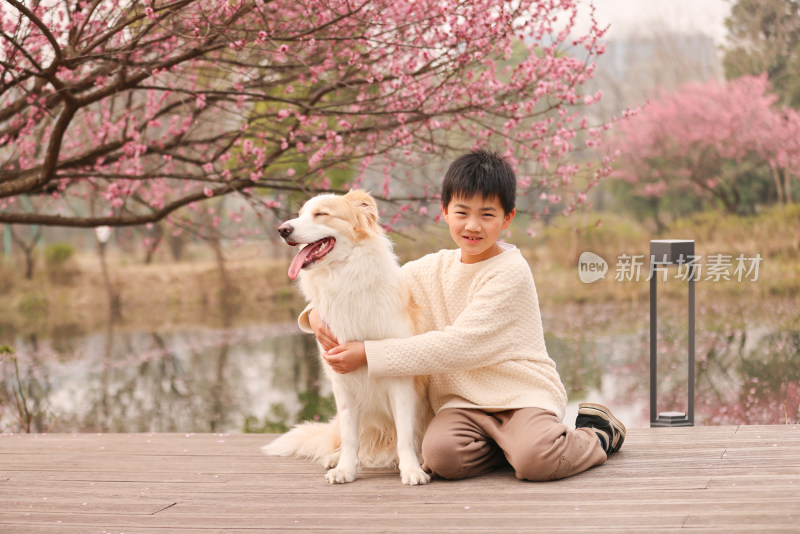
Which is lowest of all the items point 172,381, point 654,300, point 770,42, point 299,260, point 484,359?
point 172,381

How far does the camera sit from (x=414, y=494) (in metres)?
1.99

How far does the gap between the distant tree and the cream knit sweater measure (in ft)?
30.3

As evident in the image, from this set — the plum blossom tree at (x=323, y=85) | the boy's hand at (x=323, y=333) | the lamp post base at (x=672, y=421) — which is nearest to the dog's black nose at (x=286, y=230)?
the boy's hand at (x=323, y=333)

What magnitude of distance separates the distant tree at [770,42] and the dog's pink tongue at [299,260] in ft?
31.4

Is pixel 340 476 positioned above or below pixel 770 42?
below

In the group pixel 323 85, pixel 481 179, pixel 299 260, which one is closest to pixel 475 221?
pixel 481 179

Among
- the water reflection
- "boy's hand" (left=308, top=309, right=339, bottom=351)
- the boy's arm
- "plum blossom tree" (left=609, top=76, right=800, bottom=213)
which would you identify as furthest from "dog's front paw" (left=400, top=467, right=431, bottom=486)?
"plum blossom tree" (left=609, top=76, right=800, bottom=213)

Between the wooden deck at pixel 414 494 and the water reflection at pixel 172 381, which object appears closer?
the wooden deck at pixel 414 494

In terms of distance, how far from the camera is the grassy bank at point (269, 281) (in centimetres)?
954

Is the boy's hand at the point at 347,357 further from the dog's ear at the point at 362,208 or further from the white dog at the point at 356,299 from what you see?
the dog's ear at the point at 362,208

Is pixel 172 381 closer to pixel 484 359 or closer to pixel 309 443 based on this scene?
pixel 309 443

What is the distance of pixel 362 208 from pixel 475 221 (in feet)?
1.05

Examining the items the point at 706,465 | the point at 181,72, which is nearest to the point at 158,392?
the point at 181,72

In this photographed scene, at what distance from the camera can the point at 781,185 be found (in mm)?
10094
